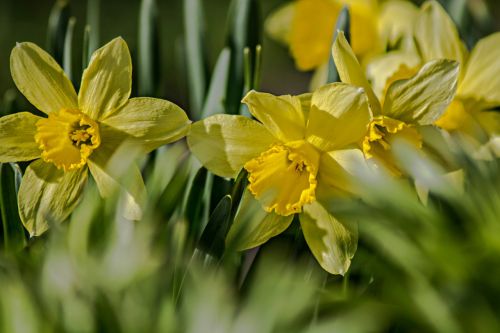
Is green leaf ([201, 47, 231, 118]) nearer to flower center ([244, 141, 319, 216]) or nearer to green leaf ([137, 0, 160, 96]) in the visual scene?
green leaf ([137, 0, 160, 96])

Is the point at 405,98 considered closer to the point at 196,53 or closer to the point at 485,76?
the point at 485,76

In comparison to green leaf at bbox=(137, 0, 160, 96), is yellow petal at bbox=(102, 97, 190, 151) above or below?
above

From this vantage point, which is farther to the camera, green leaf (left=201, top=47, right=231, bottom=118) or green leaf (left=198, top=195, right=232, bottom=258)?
green leaf (left=201, top=47, right=231, bottom=118)

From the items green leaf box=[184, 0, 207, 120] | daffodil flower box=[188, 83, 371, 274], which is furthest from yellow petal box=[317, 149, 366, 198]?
green leaf box=[184, 0, 207, 120]

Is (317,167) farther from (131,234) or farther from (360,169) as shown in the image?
(131,234)

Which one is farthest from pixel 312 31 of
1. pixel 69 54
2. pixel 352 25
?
pixel 69 54

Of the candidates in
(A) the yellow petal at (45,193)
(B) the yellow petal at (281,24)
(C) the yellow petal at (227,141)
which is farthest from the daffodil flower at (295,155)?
(B) the yellow petal at (281,24)
